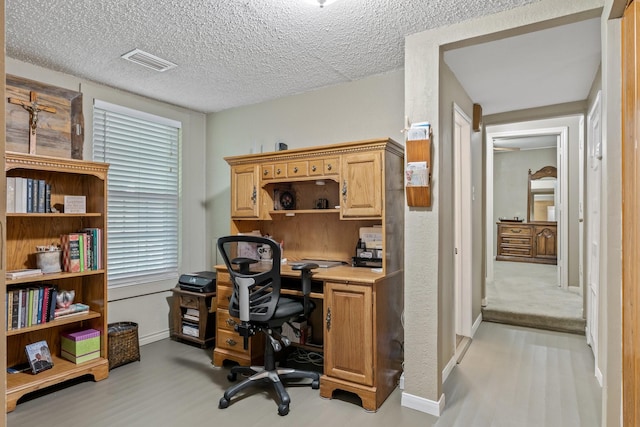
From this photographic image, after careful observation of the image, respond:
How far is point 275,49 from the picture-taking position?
2.54 meters

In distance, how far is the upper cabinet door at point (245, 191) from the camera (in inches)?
125

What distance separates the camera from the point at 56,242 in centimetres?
290

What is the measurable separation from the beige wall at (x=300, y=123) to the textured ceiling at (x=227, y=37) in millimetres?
152

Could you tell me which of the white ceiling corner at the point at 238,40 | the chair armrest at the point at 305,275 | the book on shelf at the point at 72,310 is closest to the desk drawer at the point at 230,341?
the chair armrest at the point at 305,275

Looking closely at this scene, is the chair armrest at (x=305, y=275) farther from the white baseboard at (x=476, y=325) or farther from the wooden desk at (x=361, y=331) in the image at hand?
the white baseboard at (x=476, y=325)

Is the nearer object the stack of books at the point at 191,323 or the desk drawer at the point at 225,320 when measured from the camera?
the desk drawer at the point at 225,320

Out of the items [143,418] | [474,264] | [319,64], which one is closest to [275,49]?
[319,64]

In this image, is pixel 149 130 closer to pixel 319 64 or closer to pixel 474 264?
pixel 319 64

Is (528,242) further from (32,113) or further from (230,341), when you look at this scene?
(32,113)

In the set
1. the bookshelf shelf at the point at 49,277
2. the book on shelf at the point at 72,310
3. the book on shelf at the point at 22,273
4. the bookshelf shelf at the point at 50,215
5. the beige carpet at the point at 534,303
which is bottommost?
the beige carpet at the point at 534,303

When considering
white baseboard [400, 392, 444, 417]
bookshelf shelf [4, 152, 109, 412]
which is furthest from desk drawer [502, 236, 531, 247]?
bookshelf shelf [4, 152, 109, 412]

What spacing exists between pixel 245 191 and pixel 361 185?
117cm

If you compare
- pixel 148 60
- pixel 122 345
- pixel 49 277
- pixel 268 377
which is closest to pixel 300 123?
pixel 148 60

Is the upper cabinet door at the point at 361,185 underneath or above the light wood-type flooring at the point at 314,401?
above
